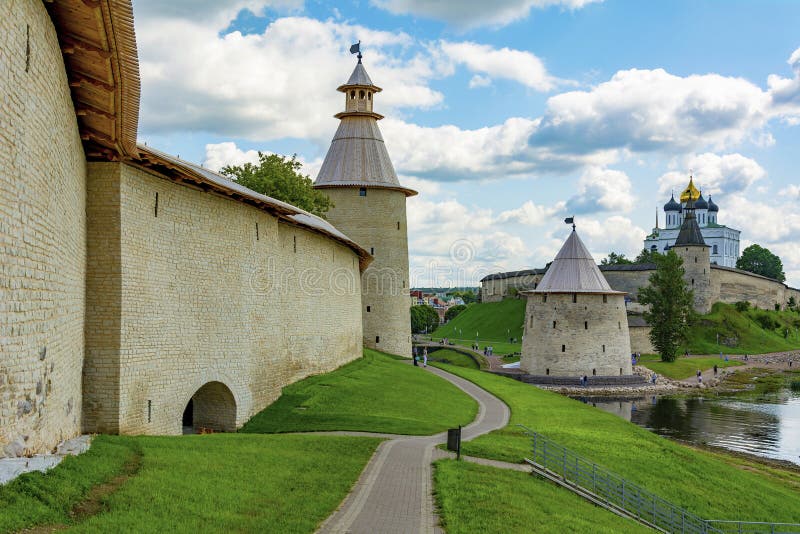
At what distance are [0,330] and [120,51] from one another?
417 centimetres

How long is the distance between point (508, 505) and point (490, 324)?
254 ft

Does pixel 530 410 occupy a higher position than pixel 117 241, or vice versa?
pixel 117 241

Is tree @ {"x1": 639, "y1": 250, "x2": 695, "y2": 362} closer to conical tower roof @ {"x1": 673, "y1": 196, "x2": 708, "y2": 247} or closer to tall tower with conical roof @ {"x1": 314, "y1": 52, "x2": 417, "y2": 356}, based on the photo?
conical tower roof @ {"x1": 673, "y1": 196, "x2": 708, "y2": 247}

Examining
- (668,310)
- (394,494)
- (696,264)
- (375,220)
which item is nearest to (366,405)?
(394,494)

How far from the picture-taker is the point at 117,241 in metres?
13.8

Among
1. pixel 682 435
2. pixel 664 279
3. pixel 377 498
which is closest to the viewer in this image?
pixel 377 498

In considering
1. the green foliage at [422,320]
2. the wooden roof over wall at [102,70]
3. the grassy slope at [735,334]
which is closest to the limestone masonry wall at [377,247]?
the wooden roof over wall at [102,70]

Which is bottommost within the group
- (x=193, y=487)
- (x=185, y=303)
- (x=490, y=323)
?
(x=193, y=487)

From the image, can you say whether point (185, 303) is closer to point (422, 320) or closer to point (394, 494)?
point (394, 494)

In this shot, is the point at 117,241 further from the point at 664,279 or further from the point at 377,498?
the point at 664,279

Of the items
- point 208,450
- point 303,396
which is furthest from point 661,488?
point 208,450

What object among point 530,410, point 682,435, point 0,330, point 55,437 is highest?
point 0,330

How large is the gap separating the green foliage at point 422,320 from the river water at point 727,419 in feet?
178

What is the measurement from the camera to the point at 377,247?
44562 millimetres
